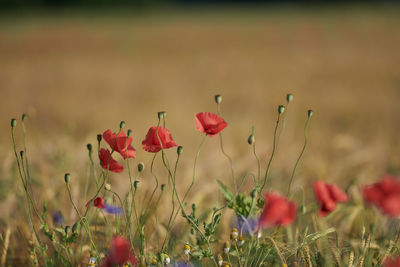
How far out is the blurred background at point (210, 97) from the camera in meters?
1.54

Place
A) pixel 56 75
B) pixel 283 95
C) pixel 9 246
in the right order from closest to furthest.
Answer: pixel 9 246 → pixel 283 95 → pixel 56 75

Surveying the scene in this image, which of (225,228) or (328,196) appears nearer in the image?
(328,196)

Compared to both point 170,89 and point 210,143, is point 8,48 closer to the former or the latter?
point 170,89

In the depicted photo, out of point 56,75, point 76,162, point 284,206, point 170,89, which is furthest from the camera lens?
point 56,75

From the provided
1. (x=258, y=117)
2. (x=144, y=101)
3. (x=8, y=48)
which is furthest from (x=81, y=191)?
(x=8, y=48)

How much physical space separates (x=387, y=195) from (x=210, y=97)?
9.02ft

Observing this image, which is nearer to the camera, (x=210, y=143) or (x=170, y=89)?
(x=210, y=143)

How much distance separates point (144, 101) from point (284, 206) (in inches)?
105

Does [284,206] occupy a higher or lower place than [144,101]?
higher

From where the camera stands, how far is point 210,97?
10.7 feet

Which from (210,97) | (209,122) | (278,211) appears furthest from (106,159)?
(210,97)

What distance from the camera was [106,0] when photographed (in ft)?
55.6

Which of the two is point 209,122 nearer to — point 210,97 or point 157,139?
point 157,139

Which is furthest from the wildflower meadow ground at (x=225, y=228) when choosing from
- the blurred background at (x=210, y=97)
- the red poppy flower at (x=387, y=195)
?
the blurred background at (x=210, y=97)
